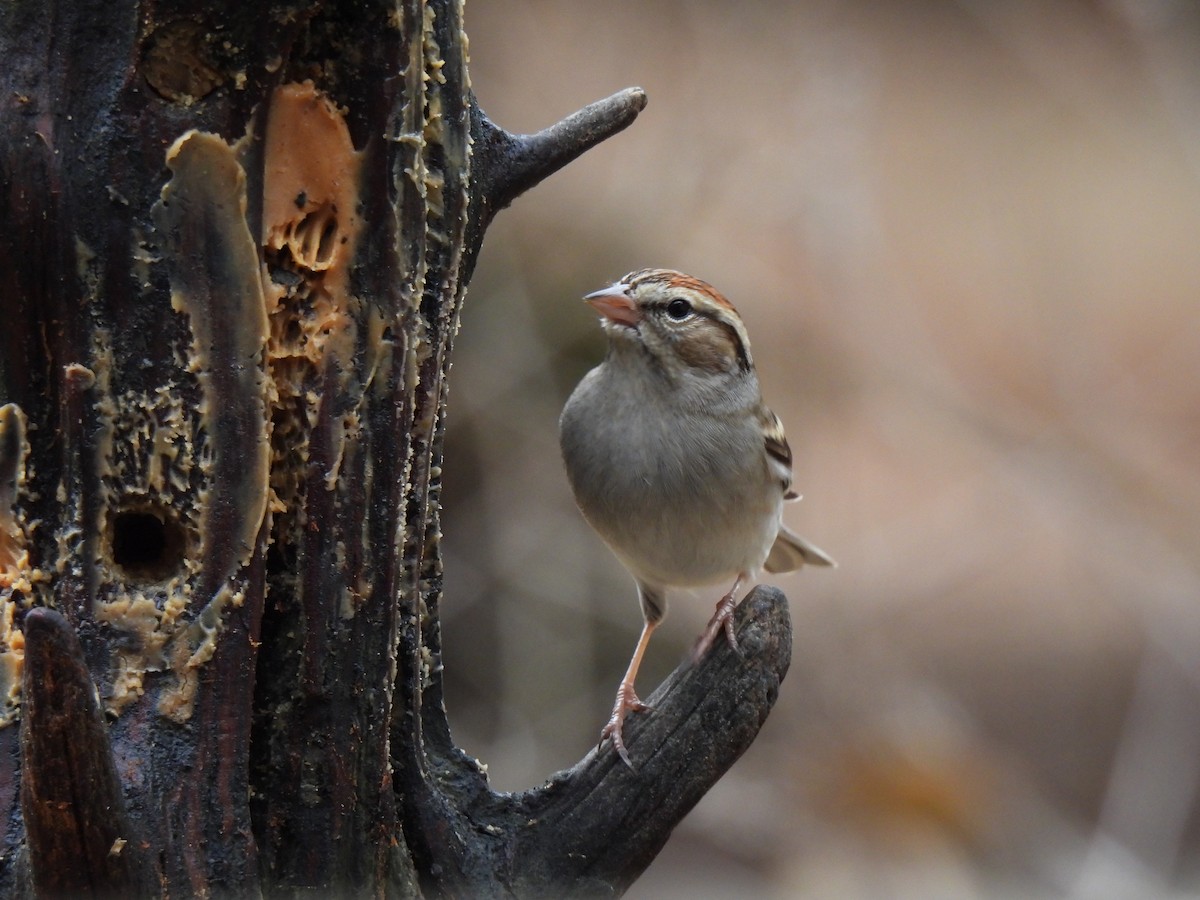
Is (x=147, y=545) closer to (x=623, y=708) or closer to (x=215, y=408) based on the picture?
(x=215, y=408)

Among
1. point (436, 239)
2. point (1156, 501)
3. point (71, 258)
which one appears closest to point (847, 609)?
point (1156, 501)

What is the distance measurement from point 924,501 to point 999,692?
164 cm

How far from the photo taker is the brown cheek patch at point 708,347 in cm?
387

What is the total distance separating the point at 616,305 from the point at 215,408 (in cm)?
174

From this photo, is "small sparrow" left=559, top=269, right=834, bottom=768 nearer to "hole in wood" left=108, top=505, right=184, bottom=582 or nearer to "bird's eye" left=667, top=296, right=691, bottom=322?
"bird's eye" left=667, top=296, right=691, bottom=322

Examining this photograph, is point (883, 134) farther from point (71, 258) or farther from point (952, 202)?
point (71, 258)

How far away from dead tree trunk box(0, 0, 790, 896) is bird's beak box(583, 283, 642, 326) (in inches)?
54.2

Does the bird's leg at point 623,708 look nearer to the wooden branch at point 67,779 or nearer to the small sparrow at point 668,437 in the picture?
the small sparrow at point 668,437

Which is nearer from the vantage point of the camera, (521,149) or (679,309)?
(521,149)

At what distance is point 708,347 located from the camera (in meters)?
3.91

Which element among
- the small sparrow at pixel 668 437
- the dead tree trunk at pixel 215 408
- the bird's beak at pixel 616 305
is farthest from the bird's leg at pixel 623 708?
the bird's beak at pixel 616 305

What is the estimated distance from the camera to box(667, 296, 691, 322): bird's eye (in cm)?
381

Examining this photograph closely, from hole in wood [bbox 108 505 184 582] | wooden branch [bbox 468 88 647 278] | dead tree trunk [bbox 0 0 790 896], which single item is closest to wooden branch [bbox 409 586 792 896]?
dead tree trunk [bbox 0 0 790 896]

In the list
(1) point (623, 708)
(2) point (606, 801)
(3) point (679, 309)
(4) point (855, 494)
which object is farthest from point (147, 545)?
(4) point (855, 494)
